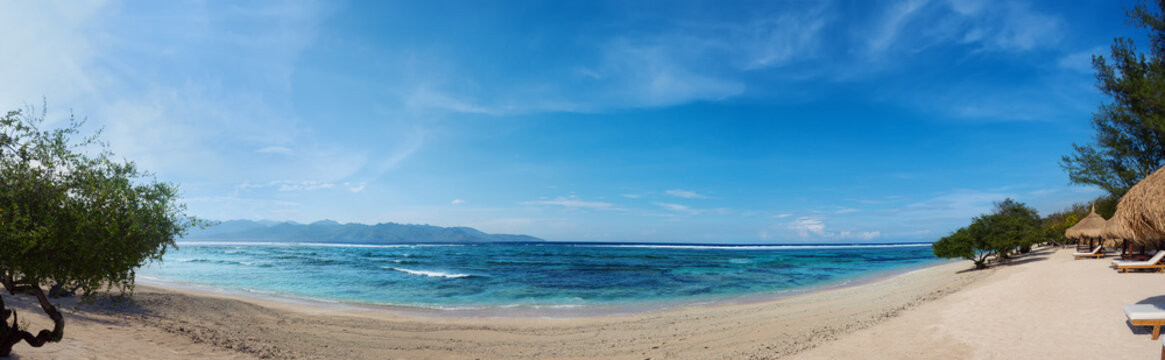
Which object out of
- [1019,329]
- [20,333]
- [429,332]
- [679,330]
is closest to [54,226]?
[20,333]

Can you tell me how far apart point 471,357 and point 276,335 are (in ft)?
18.7

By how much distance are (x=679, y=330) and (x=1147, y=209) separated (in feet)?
32.1

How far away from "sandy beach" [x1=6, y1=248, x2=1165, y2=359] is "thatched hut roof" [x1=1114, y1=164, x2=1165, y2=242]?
1766 mm

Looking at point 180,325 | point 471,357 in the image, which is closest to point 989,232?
point 471,357

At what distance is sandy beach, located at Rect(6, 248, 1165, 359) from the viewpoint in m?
8.47

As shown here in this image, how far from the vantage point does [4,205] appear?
19.6ft

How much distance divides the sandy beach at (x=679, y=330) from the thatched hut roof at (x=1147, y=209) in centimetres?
177

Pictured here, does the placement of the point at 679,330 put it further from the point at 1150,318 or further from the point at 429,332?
the point at 1150,318

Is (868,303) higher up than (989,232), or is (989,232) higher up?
(989,232)

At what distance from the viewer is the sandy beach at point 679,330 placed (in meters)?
8.47

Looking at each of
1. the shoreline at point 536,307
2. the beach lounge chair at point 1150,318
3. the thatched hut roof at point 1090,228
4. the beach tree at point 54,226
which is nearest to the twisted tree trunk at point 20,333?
the beach tree at point 54,226

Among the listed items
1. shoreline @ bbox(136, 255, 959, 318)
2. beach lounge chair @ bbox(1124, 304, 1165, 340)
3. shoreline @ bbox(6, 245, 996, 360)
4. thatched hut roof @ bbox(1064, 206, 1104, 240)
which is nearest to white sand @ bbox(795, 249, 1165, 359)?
beach lounge chair @ bbox(1124, 304, 1165, 340)

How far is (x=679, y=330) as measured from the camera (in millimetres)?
13164

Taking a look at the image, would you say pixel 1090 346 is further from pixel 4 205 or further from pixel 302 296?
pixel 302 296
